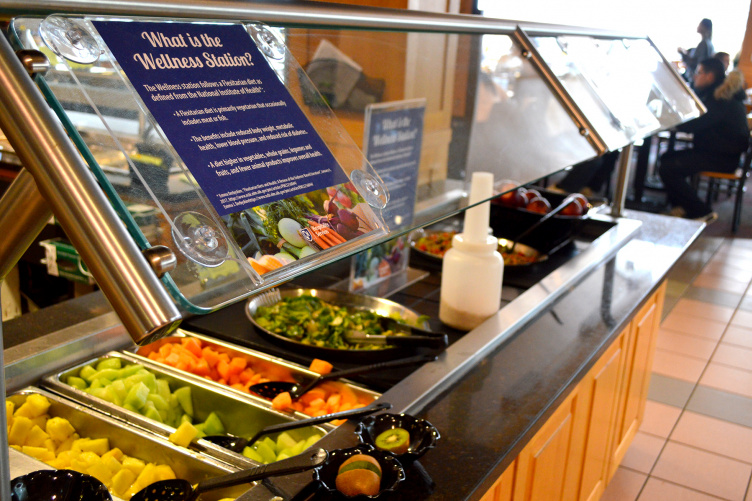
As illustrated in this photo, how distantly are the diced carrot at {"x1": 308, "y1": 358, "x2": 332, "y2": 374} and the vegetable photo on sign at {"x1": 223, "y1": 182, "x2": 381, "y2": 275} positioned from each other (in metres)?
0.63

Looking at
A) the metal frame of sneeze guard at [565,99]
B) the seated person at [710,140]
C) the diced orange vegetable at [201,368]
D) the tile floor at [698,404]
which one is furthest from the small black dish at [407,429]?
the seated person at [710,140]

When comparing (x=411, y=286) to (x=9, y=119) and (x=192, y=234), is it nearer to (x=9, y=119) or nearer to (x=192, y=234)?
(x=192, y=234)

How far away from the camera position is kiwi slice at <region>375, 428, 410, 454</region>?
3.55 feet

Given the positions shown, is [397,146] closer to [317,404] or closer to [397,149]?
[397,149]

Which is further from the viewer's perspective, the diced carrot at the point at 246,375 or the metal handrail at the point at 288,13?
the diced carrot at the point at 246,375

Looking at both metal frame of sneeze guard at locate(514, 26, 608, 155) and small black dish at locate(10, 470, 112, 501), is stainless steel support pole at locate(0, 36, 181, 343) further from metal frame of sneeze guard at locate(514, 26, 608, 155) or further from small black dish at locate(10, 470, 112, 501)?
metal frame of sneeze guard at locate(514, 26, 608, 155)

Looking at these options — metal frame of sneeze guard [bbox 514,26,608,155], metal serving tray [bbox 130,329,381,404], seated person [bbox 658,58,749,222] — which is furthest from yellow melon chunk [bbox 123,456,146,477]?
seated person [bbox 658,58,749,222]

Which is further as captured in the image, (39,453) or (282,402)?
(282,402)

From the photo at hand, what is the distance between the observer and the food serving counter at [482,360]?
1131 mm

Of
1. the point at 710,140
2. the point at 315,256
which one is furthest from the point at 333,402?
the point at 710,140

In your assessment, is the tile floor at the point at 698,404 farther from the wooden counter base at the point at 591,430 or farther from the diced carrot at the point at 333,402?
the diced carrot at the point at 333,402

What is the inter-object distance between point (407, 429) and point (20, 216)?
71 centimetres

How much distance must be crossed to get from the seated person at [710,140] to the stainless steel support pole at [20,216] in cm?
688

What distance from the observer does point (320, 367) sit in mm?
1466
